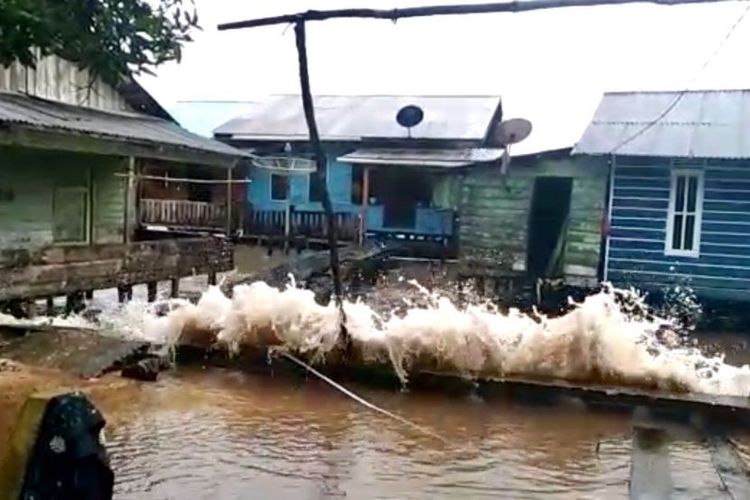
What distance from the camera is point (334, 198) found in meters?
28.3

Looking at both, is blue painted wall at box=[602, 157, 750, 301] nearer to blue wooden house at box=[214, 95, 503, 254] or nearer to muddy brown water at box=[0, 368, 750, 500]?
blue wooden house at box=[214, 95, 503, 254]

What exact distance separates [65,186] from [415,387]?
11810 millimetres

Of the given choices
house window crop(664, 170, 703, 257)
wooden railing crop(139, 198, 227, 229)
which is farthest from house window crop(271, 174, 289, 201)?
house window crop(664, 170, 703, 257)

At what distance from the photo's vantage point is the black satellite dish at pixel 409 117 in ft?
88.3

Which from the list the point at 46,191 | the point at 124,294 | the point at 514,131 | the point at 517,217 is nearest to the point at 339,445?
the point at 124,294

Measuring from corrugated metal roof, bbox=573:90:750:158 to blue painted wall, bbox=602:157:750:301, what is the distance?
18.1 inches

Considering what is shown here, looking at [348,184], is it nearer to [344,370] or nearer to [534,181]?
[534,181]

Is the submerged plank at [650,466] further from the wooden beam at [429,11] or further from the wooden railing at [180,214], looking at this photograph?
the wooden railing at [180,214]

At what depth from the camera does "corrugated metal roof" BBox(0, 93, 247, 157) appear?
12430 millimetres

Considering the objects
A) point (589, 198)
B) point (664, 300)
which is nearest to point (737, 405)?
point (664, 300)

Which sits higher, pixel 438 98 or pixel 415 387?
pixel 438 98

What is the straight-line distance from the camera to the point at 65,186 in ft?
54.0

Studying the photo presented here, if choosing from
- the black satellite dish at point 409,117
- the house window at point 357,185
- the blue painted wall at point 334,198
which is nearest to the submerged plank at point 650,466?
the blue painted wall at point 334,198

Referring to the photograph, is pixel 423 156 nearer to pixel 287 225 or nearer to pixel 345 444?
pixel 287 225
